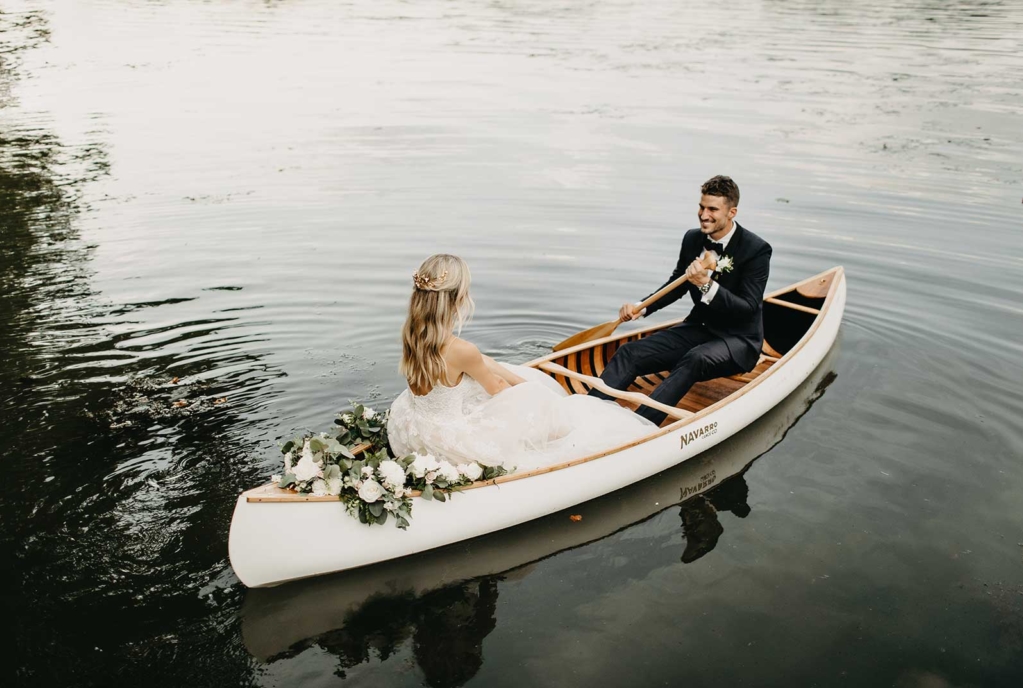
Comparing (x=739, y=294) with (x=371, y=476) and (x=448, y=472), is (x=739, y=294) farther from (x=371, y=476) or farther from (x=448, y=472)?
(x=371, y=476)

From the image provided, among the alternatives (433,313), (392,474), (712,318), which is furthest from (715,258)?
(392,474)

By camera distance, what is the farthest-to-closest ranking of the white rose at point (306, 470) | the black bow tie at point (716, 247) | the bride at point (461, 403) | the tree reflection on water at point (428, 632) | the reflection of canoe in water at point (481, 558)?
the black bow tie at point (716, 247)
the bride at point (461, 403)
the white rose at point (306, 470)
the reflection of canoe in water at point (481, 558)
the tree reflection on water at point (428, 632)

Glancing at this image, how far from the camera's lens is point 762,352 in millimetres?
8578

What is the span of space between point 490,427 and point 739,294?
2682mm

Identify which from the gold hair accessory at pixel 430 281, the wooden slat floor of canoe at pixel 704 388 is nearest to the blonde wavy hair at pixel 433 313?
the gold hair accessory at pixel 430 281

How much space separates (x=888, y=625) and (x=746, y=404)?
7.69 ft

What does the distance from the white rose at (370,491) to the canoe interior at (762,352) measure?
8.10 ft

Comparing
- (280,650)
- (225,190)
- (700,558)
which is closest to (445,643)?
(280,650)

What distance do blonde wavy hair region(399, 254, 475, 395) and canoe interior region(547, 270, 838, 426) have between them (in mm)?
2060

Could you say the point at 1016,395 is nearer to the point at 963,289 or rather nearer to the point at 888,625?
the point at 963,289

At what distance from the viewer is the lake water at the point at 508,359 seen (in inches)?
188

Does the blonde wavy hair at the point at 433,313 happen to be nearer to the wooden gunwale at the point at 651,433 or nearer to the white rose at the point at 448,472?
the white rose at the point at 448,472

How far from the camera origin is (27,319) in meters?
9.04

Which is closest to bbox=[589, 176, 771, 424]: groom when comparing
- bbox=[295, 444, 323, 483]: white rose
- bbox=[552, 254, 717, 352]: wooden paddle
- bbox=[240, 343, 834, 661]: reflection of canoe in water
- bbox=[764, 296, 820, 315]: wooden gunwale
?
bbox=[552, 254, 717, 352]: wooden paddle
